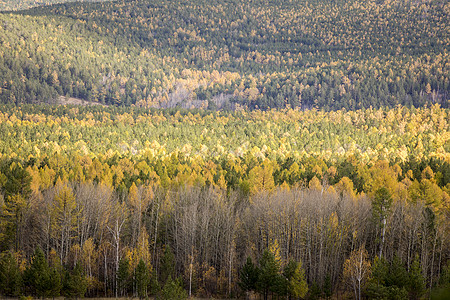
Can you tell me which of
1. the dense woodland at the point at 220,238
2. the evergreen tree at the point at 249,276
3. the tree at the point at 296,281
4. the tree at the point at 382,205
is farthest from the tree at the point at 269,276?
the tree at the point at 382,205

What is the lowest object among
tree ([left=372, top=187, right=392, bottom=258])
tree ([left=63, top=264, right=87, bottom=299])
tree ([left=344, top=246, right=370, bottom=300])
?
tree ([left=63, top=264, right=87, bottom=299])

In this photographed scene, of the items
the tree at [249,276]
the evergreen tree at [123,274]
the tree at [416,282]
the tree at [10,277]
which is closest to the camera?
the tree at [416,282]

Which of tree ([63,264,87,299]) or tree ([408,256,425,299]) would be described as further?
tree ([63,264,87,299])

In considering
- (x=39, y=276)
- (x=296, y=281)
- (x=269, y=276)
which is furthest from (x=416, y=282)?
(x=39, y=276)

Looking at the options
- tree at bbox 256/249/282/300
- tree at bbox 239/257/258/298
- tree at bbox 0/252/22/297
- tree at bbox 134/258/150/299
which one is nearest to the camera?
tree at bbox 256/249/282/300

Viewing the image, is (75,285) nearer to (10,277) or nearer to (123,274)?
(123,274)

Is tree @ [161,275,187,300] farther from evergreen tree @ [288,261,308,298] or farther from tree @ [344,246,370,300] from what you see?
tree @ [344,246,370,300]

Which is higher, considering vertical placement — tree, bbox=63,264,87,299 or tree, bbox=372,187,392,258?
tree, bbox=372,187,392,258

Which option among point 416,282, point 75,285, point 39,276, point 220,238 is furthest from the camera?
point 220,238

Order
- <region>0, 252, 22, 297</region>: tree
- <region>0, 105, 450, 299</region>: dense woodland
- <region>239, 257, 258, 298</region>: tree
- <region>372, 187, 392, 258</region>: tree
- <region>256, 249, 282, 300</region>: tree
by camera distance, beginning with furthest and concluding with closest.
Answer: <region>372, 187, 392, 258</region>: tree → <region>239, 257, 258, 298</region>: tree → <region>0, 105, 450, 299</region>: dense woodland → <region>0, 252, 22, 297</region>: tree → <region>256, 249, 282, 300</region>: tree

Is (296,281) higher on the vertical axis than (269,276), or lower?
lower

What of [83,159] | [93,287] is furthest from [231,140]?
[93,287]

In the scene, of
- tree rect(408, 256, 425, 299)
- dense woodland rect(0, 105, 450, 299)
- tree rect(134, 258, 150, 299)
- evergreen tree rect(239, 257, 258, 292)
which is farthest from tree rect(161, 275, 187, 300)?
tree rect(408, 256, 425, 299)

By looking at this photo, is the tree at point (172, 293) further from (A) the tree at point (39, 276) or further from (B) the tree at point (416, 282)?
(B) the tree at point (416, 282)
